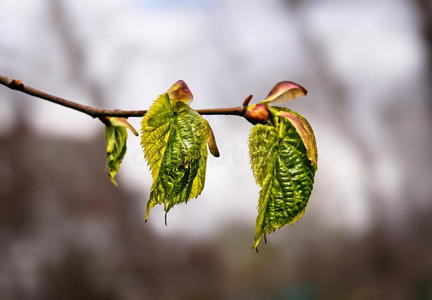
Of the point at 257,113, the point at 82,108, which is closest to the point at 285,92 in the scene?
the point at 257,113

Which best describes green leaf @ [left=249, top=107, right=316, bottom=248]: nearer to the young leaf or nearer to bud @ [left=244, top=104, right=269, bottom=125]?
bud @ [left=244, top=104, right=269, bottom=125]

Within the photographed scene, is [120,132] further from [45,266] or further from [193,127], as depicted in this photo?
[45,266]

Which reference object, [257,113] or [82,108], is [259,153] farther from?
[82,108]

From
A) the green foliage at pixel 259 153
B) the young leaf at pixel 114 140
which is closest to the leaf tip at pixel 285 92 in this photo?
the green foliage at pixel 259 153

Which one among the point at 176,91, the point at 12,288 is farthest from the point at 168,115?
the point at 12,288
